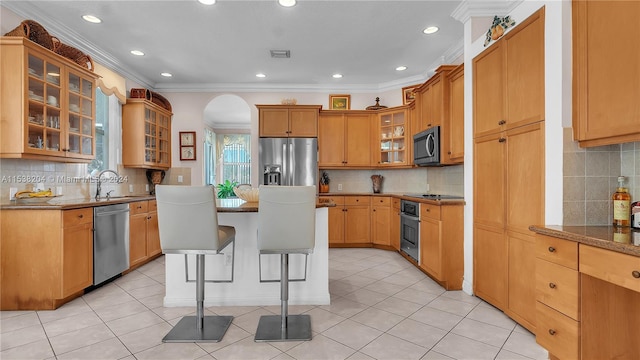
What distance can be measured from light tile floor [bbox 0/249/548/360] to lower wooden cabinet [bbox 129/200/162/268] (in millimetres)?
588

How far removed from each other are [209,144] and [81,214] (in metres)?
6.27

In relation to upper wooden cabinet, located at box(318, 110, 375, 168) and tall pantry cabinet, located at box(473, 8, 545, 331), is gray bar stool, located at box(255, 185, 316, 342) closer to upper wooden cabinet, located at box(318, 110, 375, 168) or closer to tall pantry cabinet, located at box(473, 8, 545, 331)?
tall pantry cabinet, located at box(473, 8, 545, 331)

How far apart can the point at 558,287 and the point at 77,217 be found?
3733 mm

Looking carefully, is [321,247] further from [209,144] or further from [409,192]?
[209,144]

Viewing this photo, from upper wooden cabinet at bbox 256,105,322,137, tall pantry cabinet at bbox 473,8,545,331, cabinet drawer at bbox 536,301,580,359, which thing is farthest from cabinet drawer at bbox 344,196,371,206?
cabinet drawer at bbox 536,301,580,359

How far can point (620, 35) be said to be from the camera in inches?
62.0

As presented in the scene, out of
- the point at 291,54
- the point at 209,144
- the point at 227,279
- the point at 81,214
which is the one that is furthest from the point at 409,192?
the point at 209,144

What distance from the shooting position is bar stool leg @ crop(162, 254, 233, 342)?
7.20ft

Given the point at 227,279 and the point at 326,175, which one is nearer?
the point at 227,279

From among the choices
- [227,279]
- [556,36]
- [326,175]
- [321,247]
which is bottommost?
[227,279]

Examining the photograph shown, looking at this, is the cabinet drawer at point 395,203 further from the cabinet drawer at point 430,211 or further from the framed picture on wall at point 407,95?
the framed picture on wall at point 407,95

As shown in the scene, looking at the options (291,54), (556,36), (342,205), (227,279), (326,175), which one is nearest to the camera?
(556,36)

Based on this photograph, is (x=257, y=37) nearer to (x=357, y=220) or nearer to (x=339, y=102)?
(x=339, y=102)

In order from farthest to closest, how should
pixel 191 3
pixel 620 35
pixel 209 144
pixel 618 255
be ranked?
pixel 209 144
pixel 191 3
pixel 620 35
pixel 618 255
